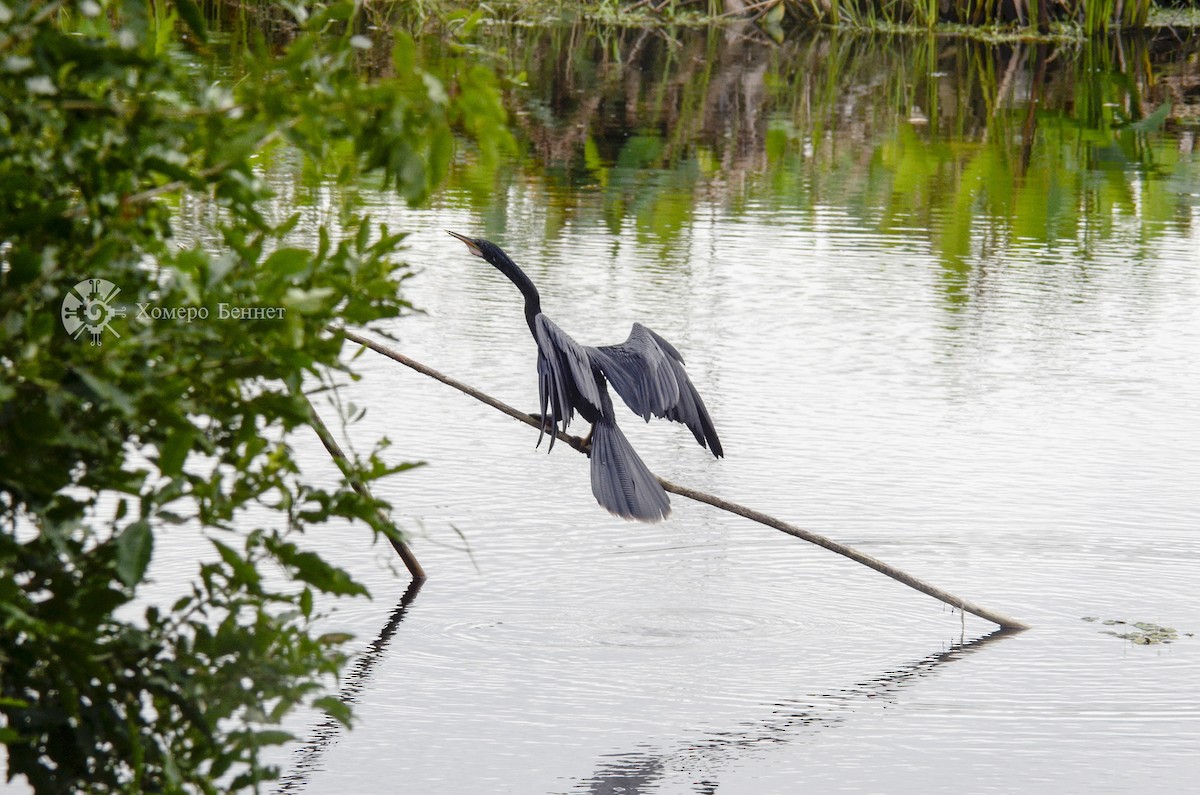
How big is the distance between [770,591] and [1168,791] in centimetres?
118

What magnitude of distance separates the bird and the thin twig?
0.43m

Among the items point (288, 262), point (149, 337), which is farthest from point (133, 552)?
point (288, 262)

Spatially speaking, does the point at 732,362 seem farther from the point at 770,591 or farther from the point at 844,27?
the point at 844,27

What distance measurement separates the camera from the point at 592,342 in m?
6.18

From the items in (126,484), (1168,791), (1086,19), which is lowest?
(1168,791)

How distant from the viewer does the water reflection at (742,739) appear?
9.95 feet

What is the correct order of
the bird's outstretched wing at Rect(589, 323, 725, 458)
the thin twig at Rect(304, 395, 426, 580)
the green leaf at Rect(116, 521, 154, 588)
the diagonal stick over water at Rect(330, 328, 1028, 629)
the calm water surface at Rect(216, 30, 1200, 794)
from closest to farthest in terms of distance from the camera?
the green leaf at Rect(116, 521, 154, 588)
the thin twig at Rect(304, 395, 426, 580)
the calm water surface at Rect(216, 30, 1200, 794)
the diagonal stick over water at Rect(330, 328, 1028, 629)
the bird's outstretched wing at Rect(589, 323, 725, 458)

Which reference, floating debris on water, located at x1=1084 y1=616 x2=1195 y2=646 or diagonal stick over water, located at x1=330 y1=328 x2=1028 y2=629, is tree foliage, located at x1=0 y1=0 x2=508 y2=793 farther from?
floating debris on water, located at x1=1084 y1=616 x2=1195 y2=646

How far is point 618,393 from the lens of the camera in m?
4.06

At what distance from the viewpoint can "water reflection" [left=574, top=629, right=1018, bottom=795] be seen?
303 cm

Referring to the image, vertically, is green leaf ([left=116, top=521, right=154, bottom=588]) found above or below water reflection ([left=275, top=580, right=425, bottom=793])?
above

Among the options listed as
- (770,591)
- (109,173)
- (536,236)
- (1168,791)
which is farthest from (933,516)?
(536,236)

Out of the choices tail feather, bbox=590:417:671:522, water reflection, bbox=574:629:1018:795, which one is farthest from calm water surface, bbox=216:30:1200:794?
tail feather, bbox=590:417:671:522

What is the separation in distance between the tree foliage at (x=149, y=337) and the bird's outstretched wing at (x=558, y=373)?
1886 mm
